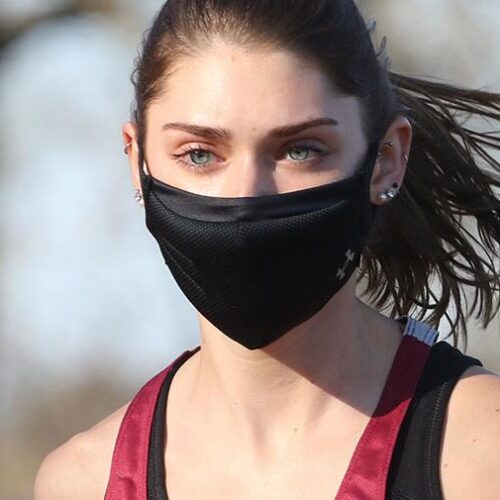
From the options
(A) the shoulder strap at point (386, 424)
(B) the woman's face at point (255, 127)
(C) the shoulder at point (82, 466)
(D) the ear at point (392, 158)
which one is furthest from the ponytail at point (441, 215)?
(C) the shoulder at point (82, 466)

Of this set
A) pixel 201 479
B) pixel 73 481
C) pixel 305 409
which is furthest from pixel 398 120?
pixel 73 481

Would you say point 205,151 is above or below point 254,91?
below

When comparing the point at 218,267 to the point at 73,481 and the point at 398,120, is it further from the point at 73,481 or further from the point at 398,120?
the point at 73,481

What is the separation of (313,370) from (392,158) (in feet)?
1.66

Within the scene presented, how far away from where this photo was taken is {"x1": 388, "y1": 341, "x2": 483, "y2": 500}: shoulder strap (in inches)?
141

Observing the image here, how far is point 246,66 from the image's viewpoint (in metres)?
3.65

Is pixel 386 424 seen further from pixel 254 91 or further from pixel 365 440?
pixel 254 91

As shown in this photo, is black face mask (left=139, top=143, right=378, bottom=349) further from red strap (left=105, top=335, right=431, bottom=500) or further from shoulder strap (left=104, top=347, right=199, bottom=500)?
shoulder strap (left=104, top=347, right=199, bottom=500)

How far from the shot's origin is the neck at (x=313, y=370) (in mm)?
3859

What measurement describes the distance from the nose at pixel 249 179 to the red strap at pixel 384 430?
0.53 m

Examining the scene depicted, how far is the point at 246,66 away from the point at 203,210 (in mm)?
317

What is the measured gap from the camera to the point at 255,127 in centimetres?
360

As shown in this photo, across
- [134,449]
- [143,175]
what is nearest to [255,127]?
[143,175]

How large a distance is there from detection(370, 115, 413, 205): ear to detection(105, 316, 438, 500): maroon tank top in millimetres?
317
